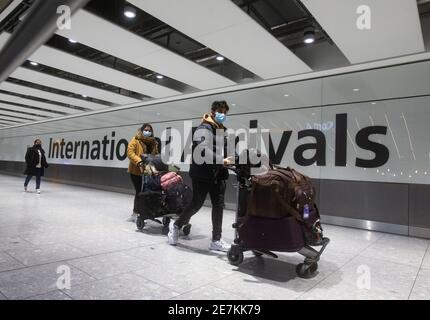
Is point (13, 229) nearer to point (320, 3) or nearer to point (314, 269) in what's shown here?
point (314, 269)

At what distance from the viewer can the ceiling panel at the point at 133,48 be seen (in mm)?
4793

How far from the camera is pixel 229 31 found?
186 inches

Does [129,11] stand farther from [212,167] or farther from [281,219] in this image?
[281,219]

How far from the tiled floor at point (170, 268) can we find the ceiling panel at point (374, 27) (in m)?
3.01

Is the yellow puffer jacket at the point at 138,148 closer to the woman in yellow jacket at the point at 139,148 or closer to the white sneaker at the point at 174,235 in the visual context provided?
the woman in yellow jacket at the point at 139,148

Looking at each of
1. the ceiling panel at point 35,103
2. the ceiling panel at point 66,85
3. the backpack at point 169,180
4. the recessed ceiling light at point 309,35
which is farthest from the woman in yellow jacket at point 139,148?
the ceiling panel at point 35,103

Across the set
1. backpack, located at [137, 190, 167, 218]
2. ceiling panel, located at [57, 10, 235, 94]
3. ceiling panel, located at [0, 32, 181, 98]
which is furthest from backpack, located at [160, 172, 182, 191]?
ceiling panel, located at [0, 32, 181, 98]

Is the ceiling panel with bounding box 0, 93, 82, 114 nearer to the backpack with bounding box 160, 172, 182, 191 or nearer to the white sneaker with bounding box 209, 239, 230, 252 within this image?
the backpack with bounding box 160, 172, 182, 191

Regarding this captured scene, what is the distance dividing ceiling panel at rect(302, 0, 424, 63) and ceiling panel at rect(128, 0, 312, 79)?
89cm
